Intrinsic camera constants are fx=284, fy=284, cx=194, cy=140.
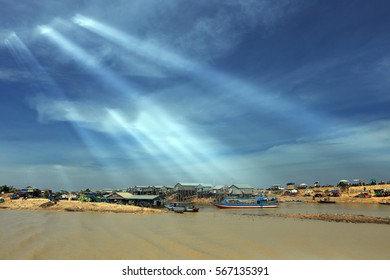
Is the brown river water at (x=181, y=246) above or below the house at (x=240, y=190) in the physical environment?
below

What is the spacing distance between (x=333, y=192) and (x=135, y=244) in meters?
96.4

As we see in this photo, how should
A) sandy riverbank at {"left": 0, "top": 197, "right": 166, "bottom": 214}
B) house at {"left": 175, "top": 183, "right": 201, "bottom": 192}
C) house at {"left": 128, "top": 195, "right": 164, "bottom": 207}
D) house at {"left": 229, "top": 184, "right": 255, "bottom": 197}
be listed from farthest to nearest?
house at {"left": 229, "top": 184, "right": 255, "bottom": 197} < house at {"left": 175, "top": 183, "right": 201, "bottom": 192} < house at {"left": 128, "top": 195, "right": 164, "bottom": 207} < sandy riverbank at {"left": 0, "top": 197, "right": 166, "bottom": 214}

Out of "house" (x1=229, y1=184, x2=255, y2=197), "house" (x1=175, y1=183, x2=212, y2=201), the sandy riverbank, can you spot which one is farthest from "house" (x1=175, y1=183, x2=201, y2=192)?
the sandy riverbank

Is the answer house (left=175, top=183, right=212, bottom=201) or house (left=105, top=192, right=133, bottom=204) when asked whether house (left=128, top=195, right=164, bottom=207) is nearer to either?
house (left=105, top=192, right=133, bottom=204)

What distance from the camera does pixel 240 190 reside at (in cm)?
9488

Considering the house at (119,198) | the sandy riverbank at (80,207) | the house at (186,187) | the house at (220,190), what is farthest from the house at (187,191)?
the sandy riverbank at (80,207)

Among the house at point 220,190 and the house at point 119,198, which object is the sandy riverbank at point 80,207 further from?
the house at point 220,190

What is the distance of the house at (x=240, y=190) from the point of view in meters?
94.7

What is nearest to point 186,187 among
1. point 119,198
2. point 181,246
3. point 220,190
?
point 220,190

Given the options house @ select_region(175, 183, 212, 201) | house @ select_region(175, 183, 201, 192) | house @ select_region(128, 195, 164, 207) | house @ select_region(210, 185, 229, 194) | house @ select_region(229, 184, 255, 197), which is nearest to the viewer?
house @ select_region(128, 195, 164, 207)

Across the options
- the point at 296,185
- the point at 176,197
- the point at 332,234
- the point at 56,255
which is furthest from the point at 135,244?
the point at 296,185

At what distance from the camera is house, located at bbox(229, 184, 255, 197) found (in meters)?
94.7

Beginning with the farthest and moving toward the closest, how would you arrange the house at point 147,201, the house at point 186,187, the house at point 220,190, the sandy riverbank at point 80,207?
the house at point 220,190, the house at point 186,187, the house at point 147,201, the sandy riverbank at point 80,207

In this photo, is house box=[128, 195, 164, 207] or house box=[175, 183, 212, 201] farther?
house box=[175, 183, 212, 201]
